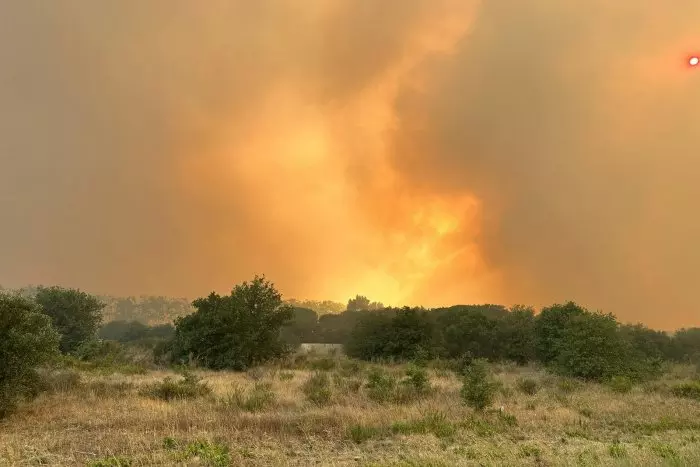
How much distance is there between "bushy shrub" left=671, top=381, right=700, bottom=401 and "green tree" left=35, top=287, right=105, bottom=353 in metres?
56.5

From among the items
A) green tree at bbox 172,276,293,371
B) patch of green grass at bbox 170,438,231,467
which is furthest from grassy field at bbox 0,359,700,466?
green tree at bbox 172,276,293,371

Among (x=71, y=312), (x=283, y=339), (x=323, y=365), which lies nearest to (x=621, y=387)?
(x=323, y=365)

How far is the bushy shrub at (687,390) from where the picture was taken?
1019 inches

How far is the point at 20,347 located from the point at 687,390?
3479cm

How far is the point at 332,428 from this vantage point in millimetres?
15398

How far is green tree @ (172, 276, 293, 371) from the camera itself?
41656 mm

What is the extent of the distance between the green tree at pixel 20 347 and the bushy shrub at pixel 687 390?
1298 inches

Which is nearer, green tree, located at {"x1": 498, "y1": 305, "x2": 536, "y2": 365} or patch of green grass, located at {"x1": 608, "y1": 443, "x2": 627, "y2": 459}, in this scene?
patch of green grass, located at {"x1": 608, "y1": 443, "x2": 627, "y2": 459}

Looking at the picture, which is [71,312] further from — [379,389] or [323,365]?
[379,389]

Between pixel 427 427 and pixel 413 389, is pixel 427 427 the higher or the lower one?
the lower one

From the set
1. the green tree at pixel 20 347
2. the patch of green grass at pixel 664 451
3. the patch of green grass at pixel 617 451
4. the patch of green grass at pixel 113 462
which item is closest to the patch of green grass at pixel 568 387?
the patch of green grass at pixel 664 451

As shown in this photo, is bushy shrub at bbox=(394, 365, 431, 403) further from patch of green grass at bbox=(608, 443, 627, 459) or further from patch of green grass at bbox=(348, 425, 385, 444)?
patch of green grass at bbox=(608, 443, 627, 459)

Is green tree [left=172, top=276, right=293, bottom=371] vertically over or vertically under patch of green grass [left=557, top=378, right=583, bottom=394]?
over

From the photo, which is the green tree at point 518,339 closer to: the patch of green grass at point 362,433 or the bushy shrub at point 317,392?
the bushy shrub at point 317,392
